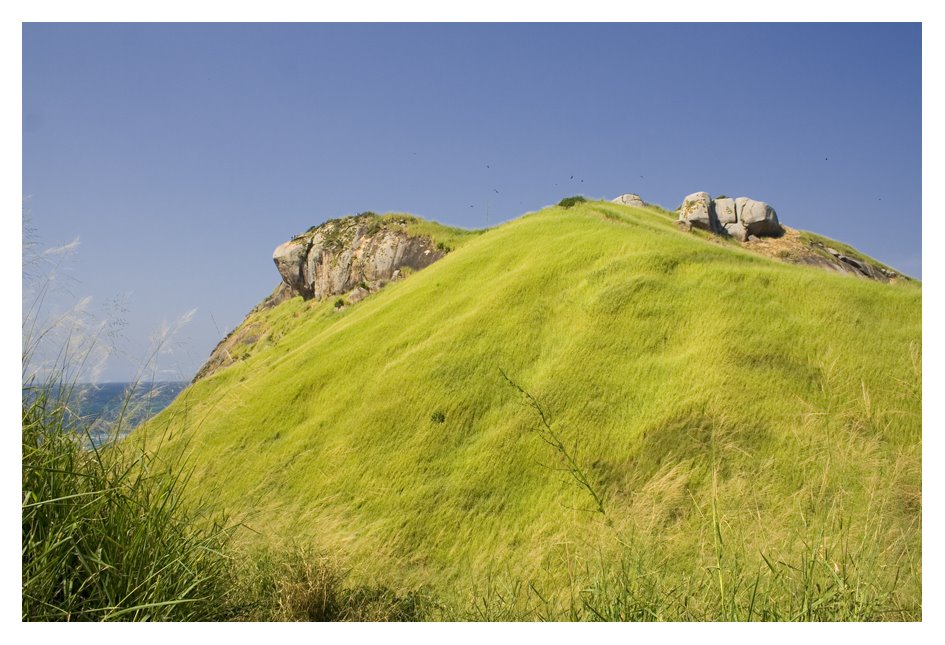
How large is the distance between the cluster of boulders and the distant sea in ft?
123

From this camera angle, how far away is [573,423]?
1289cm

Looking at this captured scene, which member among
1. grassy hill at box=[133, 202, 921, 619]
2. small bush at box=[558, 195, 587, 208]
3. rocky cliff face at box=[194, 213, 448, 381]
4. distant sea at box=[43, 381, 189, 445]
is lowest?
grassy hill at box=[133, 202, 921, 619]

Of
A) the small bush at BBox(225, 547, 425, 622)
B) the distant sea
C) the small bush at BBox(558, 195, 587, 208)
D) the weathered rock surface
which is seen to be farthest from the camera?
the weathered rock surface

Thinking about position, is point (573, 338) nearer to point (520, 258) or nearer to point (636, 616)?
point (520, 258)

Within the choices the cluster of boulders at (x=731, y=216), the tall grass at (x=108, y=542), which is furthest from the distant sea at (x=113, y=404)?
the cluster of boulders at (x=731, y=216)

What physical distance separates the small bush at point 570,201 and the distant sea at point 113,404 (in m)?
28.7

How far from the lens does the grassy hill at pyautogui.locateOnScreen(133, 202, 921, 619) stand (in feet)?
23.4

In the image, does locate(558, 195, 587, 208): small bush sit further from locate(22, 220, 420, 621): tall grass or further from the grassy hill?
locate(22, 220, 420, 621): tall grass

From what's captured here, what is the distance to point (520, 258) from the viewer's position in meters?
22.7

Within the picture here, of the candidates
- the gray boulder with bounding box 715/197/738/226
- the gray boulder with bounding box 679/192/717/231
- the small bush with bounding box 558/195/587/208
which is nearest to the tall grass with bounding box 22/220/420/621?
the small bush with bounding box 558/195/587/208

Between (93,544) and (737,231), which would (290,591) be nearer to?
(93,544)

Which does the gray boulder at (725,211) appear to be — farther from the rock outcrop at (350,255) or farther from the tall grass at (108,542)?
the tall grass at (108,542)

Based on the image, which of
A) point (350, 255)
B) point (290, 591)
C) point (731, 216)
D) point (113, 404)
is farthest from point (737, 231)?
point (113, 404)

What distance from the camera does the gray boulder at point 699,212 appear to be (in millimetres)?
37906
